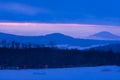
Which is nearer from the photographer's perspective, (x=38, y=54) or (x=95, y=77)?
(x=95, y=77)

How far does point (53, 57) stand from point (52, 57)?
0.18 m

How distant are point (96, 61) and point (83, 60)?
2.27 metres

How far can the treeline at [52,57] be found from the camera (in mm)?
44094

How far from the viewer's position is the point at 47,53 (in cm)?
4991

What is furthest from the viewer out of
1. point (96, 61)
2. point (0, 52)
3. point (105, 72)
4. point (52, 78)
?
point (0, 52)

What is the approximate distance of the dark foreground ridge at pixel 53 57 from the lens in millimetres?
44094

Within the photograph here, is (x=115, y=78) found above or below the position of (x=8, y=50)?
below

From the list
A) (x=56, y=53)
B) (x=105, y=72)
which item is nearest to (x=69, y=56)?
(x=56, y=53)

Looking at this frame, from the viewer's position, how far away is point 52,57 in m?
47.9

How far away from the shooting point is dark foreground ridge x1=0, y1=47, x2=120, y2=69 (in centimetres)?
4409

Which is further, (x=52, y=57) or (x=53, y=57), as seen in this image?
(x=52, y=57)

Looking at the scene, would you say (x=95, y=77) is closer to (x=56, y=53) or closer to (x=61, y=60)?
(x=61, y=60)

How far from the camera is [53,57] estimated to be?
4775 cm

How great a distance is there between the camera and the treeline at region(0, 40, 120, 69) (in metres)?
44.1
